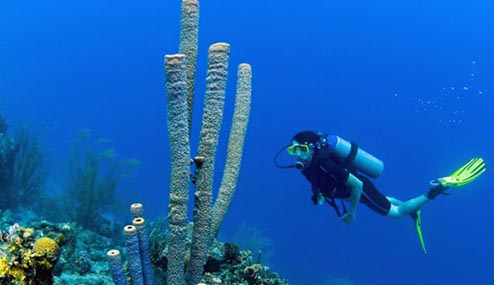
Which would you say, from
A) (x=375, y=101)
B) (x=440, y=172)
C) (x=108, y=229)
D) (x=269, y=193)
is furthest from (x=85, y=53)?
(x=108, y=229)

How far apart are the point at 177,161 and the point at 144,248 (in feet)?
2.41

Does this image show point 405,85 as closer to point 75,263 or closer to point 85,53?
point 85,53

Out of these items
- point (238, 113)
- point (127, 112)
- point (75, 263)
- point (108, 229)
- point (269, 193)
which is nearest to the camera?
point (238, 113)

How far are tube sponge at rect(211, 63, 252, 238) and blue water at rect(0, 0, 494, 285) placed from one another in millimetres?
33380

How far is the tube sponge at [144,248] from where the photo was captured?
10.7 feet

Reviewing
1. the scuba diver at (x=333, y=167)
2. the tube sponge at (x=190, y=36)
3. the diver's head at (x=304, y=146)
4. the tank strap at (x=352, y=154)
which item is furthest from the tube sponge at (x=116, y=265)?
the tank strap at (x=352, y=154)

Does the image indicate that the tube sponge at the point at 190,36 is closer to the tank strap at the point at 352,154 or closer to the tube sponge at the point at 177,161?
the tube sponge at the point at 177,161

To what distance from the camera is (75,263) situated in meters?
4.78

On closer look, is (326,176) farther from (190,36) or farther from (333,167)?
(190,36)

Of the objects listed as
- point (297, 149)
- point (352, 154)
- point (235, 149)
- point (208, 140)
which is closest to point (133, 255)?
point (208, 140)

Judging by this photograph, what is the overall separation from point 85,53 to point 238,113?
67.4m

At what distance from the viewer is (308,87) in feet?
196

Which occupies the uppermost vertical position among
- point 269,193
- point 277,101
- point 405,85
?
point 405,85

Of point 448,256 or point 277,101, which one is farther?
point 277,101
